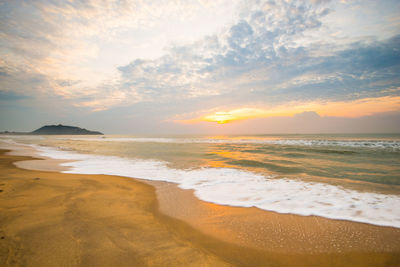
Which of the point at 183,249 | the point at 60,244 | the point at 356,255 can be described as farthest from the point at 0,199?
the point at 356,255

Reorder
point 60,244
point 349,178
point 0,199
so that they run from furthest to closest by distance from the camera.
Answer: point 349,178, point 0,199, point 60,244

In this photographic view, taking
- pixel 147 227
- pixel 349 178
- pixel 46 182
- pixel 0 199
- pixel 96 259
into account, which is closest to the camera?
pixel 96 259

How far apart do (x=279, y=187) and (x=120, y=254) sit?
4.60 meters

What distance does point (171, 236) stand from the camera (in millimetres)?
2561

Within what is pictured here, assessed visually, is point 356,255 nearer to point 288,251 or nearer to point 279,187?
point 288,251

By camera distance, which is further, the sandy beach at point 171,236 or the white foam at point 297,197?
the white foam at point 297,197

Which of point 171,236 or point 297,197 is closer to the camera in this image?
point 171,236

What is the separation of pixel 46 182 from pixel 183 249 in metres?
5.16

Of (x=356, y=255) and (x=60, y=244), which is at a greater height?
(x=60, y=244)

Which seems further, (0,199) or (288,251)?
(0,199)

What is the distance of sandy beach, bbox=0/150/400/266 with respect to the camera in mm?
2059

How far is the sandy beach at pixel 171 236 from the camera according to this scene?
2059 mm

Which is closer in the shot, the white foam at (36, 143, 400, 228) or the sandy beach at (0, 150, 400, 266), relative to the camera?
the sandy beach at (0, 150, 400, 266)

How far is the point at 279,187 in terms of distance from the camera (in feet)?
17.2
